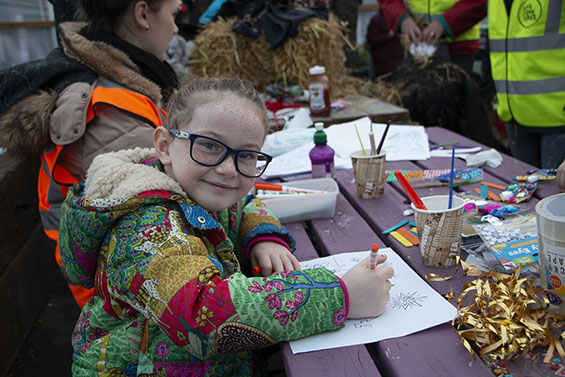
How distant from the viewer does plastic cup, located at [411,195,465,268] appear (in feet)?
3.73

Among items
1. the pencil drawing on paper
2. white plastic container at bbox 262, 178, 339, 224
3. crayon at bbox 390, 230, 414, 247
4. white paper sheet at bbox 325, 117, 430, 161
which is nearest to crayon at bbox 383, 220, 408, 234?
crayon at bbox 390, 230, 414, 247

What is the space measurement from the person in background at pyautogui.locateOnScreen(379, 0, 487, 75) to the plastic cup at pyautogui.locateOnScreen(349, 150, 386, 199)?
8.71 feet

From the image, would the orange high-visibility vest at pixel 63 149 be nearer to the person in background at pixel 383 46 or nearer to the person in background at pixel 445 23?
the person in background at pixel 445 23

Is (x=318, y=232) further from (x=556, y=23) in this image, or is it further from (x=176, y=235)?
(x=556, y=23)

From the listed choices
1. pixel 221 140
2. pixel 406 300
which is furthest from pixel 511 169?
pixel 221 140

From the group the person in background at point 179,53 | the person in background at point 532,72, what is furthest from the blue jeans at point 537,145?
the person in background at point 179,53

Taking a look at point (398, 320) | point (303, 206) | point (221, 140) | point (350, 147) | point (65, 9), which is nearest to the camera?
point (398, 320)

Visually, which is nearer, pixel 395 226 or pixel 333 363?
pixel 333 363

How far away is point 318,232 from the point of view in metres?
1.53

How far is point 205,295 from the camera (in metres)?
0.93

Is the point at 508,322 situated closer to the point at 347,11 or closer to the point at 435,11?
the point at 435,11

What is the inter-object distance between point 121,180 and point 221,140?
26 cm

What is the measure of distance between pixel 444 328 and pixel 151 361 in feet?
2.11

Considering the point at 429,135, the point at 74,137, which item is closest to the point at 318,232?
the point at 74,137
